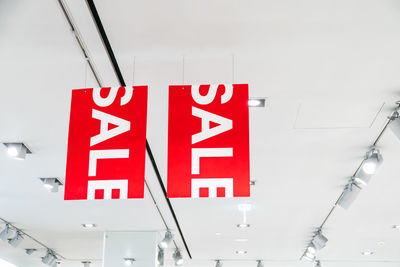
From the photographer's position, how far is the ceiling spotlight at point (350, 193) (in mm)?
6182

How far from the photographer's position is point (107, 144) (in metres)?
3.18

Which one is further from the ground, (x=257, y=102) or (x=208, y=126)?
(x=257, y=102)

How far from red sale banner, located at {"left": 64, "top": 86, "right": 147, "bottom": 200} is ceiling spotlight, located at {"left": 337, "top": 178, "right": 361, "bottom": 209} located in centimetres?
368

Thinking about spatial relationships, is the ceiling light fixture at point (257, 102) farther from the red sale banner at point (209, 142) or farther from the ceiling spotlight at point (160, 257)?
the ceiling spotlight at point (160, 257)

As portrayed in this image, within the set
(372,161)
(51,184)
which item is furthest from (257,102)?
(51,184)

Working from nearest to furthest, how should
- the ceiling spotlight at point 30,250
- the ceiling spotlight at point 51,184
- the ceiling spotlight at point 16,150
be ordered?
the ceiling spotlight at point 16,150 → the ceiling spotlight at point 51,184 → the ceiling spotlight at point 30,250

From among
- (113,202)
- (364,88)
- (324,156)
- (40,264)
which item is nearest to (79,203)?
(113,202)

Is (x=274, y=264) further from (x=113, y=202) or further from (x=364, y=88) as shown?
(x=364, y=88)

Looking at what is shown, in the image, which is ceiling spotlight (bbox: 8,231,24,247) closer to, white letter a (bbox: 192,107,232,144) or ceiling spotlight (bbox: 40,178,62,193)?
ceiling spotlight (bbox: 40,178,62,193)

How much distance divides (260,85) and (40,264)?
28.1 ft

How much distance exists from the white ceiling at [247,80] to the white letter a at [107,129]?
688mm

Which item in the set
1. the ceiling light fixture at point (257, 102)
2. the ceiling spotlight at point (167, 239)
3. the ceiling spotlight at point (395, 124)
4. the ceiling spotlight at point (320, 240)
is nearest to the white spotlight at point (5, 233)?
the ceiling spotlight at point (167, 239)

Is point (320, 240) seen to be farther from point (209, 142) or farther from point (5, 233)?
point (209, 142)

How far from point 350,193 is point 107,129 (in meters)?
3.92
